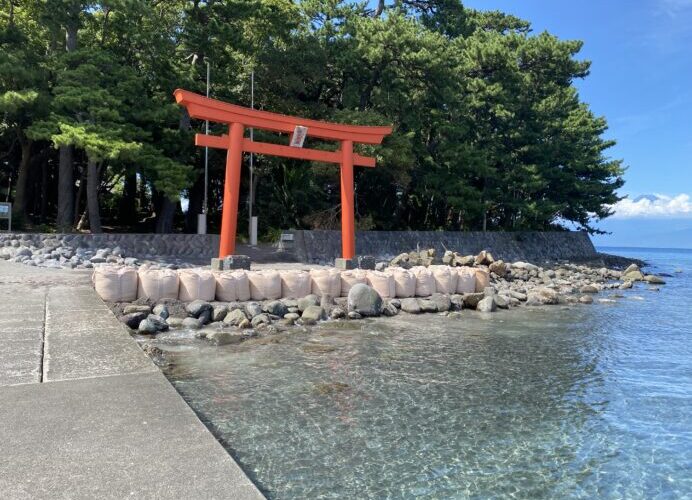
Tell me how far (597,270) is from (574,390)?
19.7m

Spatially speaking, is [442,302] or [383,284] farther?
[383,284]

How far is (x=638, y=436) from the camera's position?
4.45m

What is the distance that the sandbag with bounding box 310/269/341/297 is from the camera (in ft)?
Result: 37.4

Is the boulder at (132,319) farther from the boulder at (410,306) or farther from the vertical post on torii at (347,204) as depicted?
the vertical post on torii at (347,204)

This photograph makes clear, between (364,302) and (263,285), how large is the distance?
2.21 m

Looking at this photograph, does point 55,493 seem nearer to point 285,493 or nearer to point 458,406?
point 285,493

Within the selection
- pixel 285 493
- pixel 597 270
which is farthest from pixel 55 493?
pixel 597 270

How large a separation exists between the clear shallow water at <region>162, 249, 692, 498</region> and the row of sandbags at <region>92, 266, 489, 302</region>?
244 centimetres

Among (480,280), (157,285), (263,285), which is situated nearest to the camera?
(157,285)

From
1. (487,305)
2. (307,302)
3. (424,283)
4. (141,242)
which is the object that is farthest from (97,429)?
(141,242)

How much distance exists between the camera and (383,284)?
12.0 meters

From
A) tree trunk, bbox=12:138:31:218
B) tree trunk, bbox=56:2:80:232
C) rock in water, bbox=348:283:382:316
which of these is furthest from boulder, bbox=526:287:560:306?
tree trunk, bbox=12:138:31:218

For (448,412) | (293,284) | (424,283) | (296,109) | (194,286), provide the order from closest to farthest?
1. (448,412)
2. (194,286)
3. (293,284)
4. (424,283)
5. (296,109)

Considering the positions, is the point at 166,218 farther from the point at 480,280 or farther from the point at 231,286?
the point at 480,280
